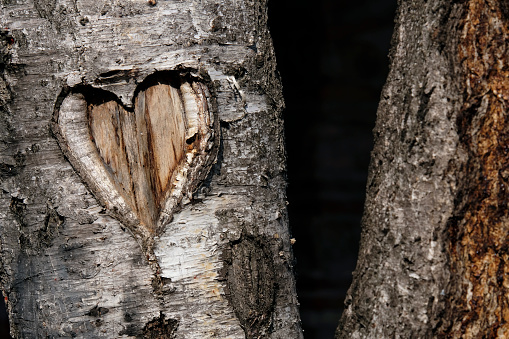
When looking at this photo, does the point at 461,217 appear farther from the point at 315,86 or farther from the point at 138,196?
the point at 315,86

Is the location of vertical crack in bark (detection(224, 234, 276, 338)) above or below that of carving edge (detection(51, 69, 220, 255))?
below

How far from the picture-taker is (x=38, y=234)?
0.85m

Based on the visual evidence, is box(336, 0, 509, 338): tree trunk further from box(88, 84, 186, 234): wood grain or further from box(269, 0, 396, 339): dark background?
box(269, 0, 396, 339): dark background

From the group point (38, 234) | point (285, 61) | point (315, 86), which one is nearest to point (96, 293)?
point (38, 234)

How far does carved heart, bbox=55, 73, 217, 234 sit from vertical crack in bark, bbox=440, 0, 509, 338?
437 mm

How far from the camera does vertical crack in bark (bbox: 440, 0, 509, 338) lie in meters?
0.83

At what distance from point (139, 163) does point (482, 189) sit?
59 centimetres

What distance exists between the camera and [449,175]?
0.83 metres

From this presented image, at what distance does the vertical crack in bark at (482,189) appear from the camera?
32.7 inches

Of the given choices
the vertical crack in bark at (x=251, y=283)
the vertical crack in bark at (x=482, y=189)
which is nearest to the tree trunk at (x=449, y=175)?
the vertical crack in bark at (x=482, y=189)

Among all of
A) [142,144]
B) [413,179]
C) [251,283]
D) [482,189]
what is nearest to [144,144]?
[142,144]

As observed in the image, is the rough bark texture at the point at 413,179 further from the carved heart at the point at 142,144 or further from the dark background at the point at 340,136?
the dark background at the point at 340,136

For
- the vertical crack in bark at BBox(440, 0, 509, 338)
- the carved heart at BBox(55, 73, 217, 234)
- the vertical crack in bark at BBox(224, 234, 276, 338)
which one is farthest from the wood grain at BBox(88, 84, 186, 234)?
the vertical crack in bark at BBox(440, 0, 509, 338)

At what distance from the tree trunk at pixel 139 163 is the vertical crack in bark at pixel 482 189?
1.09 feet
